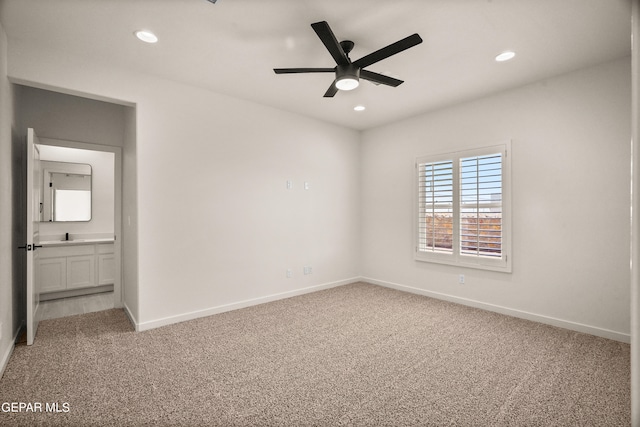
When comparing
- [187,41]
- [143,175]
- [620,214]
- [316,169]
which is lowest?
[620,214]

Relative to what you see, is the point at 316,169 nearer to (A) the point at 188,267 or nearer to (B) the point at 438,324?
(A) the point at 188,267

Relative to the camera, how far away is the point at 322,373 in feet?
7.76

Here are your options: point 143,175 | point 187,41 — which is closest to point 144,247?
point 143,175

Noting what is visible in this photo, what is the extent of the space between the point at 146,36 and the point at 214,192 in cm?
175

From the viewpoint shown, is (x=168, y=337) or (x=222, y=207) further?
(x=222, y=207)

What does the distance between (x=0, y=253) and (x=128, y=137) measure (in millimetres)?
1888

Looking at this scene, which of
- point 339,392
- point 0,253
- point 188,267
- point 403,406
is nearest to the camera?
point 403,406

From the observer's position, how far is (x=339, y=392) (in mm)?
2105

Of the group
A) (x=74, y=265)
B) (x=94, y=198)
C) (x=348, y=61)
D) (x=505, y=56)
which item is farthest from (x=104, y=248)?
(x=505, y=56)

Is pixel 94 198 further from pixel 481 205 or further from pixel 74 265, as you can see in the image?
pixel 481 205

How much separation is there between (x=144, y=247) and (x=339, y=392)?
8.31 ft

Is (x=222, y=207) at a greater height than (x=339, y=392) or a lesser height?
greater

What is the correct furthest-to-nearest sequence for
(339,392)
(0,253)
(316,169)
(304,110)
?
(316,169), (304,110), (0,253), (339,392)

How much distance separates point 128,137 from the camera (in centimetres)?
377
